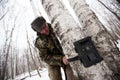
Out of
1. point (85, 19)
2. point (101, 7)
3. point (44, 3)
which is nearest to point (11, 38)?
point (101, 7)

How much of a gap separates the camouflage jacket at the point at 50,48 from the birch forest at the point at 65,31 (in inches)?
10.2

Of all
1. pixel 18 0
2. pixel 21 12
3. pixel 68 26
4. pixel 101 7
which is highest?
pixel 18 0

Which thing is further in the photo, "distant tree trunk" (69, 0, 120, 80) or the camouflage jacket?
the camouflage jacket

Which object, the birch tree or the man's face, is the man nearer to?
the man's face

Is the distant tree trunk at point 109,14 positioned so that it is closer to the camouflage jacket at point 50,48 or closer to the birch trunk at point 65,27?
the camouflage jacket at point 50,48

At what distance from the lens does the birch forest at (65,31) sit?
2.28 meters

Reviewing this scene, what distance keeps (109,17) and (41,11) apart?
2.36 m

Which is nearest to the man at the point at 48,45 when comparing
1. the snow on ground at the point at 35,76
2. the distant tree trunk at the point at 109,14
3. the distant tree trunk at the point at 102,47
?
the distant tree trunk at the point at 102,47

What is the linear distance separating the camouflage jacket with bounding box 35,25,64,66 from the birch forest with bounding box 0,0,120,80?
26 cm

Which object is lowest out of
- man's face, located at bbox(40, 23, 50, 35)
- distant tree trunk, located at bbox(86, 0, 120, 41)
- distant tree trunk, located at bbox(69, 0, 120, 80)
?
distant tree trunk, located at bbox(69, 0, 120, 80)

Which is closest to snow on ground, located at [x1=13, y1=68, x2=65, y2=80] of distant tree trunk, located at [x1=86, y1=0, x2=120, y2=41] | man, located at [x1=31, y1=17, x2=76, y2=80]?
distant tree trunk, located at [x1=86, y1=0, x2=120, y2=41]

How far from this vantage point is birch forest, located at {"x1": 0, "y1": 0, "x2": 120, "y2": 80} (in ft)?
7.48

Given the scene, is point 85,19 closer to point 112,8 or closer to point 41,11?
point 112,8

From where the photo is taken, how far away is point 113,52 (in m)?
2.30
